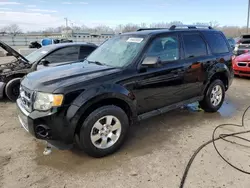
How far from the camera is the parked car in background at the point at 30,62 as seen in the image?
5895 millimetres

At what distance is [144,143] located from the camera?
12.2 ft

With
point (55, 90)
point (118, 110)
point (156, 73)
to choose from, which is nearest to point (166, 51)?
point (156, 73)

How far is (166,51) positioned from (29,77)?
230cm

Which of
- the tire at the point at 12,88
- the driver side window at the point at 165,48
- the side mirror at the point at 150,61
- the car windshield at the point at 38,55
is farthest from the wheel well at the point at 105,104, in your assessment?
the car windshield at the point at 38,55

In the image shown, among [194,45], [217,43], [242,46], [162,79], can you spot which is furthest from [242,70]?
[162,79]

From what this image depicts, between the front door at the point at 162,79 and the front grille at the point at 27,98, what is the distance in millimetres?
1497

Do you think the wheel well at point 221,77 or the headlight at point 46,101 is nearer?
the headlight at point 46,101

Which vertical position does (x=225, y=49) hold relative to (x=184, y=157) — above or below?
above

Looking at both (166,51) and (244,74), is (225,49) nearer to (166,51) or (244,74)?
(166,51)

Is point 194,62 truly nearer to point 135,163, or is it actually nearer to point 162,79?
point 162,79

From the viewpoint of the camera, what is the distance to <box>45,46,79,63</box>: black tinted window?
6356 millimetres

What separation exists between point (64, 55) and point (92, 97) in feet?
13.3

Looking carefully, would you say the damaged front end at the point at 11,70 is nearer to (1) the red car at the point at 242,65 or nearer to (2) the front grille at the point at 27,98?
(2) the front grille at the point at 27,98

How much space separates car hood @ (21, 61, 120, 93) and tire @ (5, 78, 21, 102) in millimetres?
2724
